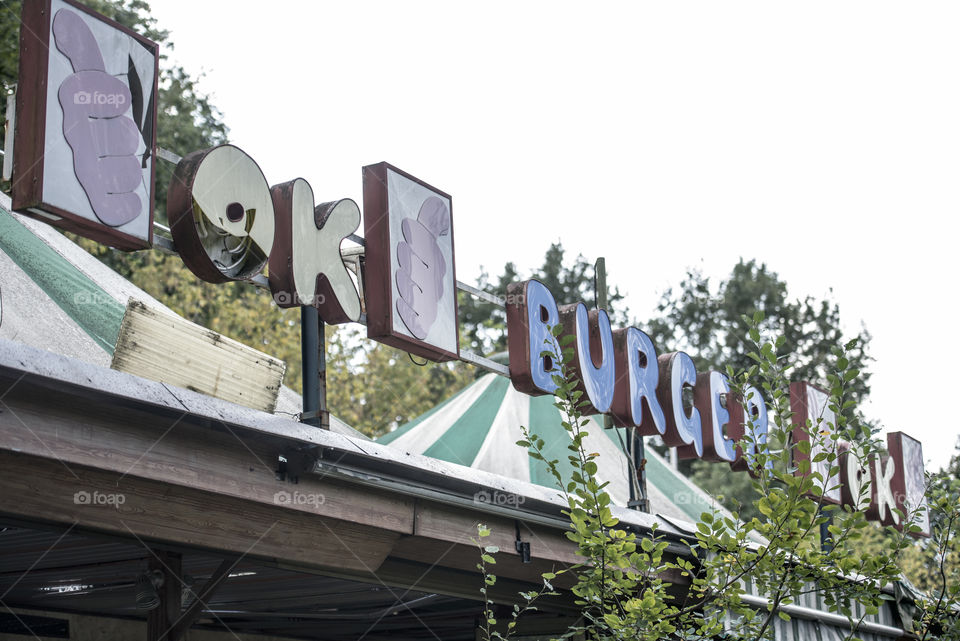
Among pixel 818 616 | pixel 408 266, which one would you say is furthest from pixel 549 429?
pixel 408 266

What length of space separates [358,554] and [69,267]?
3194mm

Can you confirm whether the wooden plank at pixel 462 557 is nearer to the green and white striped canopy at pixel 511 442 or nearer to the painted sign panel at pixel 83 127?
the painted sign panel at pixel 83 127

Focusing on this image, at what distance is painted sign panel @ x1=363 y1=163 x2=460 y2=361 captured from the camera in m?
6.60

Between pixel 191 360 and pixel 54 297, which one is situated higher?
pixel 54 297

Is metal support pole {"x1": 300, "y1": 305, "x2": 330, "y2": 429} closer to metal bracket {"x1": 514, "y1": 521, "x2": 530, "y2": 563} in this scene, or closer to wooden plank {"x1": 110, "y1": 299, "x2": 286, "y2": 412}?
wooden plank {"x1": 110, "y1": 299, "x2": 286, "y2": 412}

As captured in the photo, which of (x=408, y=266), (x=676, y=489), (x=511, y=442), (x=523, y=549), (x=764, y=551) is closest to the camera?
(x=764, y=551)

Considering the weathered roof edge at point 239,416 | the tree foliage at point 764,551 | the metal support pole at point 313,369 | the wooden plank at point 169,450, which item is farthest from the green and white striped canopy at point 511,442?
the tree foliage at point 764,551

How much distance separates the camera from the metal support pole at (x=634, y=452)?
26.1ft

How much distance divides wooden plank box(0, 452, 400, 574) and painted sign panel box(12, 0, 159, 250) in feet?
4.48

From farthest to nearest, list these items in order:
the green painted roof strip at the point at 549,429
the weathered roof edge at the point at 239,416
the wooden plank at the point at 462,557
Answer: the green painted roof strip at the point at 549,429 < the wooden plank at the point at 462,557 < the weathered roof edge at the point at 239,416

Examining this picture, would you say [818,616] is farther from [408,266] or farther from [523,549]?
[408,266]

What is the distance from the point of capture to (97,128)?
502 centimetres

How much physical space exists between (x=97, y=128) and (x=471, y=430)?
6.73 m

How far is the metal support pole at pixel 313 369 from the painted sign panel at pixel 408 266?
1.81 ft
